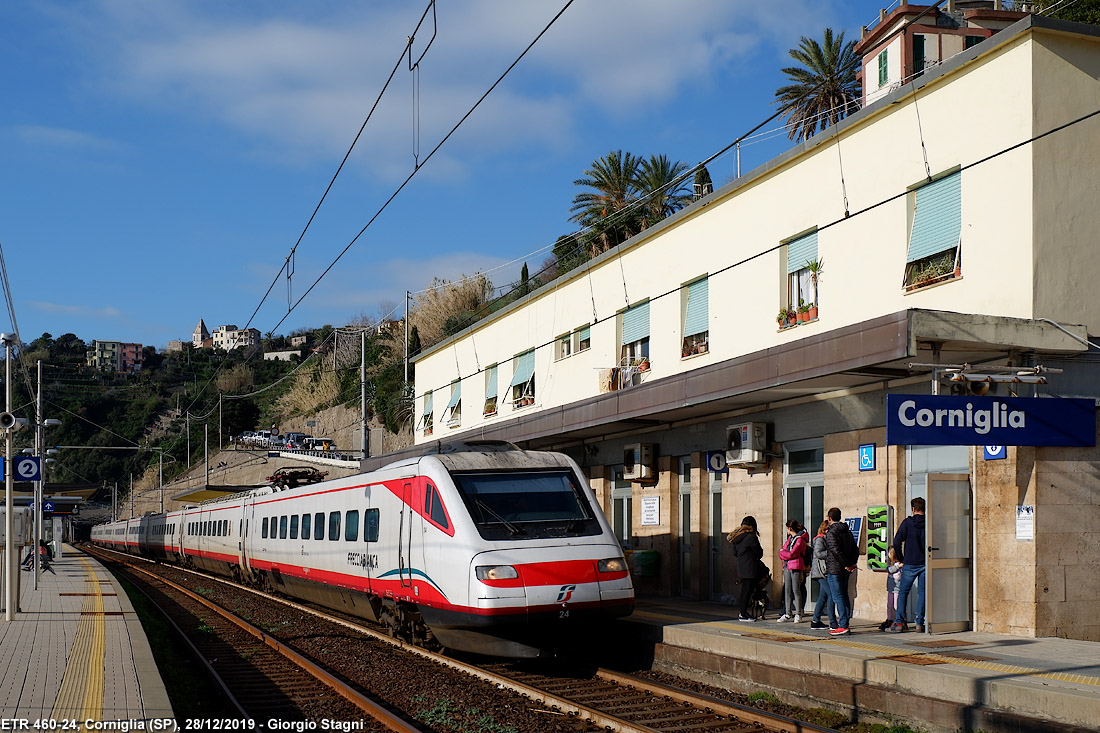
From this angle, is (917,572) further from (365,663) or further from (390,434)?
(390,434)

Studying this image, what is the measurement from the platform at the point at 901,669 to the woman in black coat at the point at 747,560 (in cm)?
45

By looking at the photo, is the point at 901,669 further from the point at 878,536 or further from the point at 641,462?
the point at 641,462

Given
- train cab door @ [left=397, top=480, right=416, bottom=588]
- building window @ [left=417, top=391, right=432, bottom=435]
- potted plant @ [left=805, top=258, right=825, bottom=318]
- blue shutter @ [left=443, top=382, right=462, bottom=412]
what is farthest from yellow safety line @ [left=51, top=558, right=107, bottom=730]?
building window @ [left=417, top=391, right=432, bottom=435]

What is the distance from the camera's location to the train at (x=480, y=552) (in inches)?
499

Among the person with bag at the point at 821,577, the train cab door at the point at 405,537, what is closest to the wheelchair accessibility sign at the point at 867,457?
the person with bag at the point at 821,577

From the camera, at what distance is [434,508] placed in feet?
45.5

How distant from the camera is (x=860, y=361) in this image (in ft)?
42.6

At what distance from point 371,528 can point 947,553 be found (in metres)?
8.16

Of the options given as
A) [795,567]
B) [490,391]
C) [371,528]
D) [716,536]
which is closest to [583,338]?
[490,391]

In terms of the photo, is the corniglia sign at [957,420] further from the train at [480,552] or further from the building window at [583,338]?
the building window at [583,338]

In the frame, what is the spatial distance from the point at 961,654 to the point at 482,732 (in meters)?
5.00

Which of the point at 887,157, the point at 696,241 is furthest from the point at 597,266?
the point at 887,157

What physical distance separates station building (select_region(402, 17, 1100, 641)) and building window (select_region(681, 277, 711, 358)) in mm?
57

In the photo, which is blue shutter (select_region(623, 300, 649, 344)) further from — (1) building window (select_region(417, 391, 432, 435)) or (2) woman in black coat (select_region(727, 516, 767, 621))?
(1) building window (select_region(417, 391, 432, 435))
